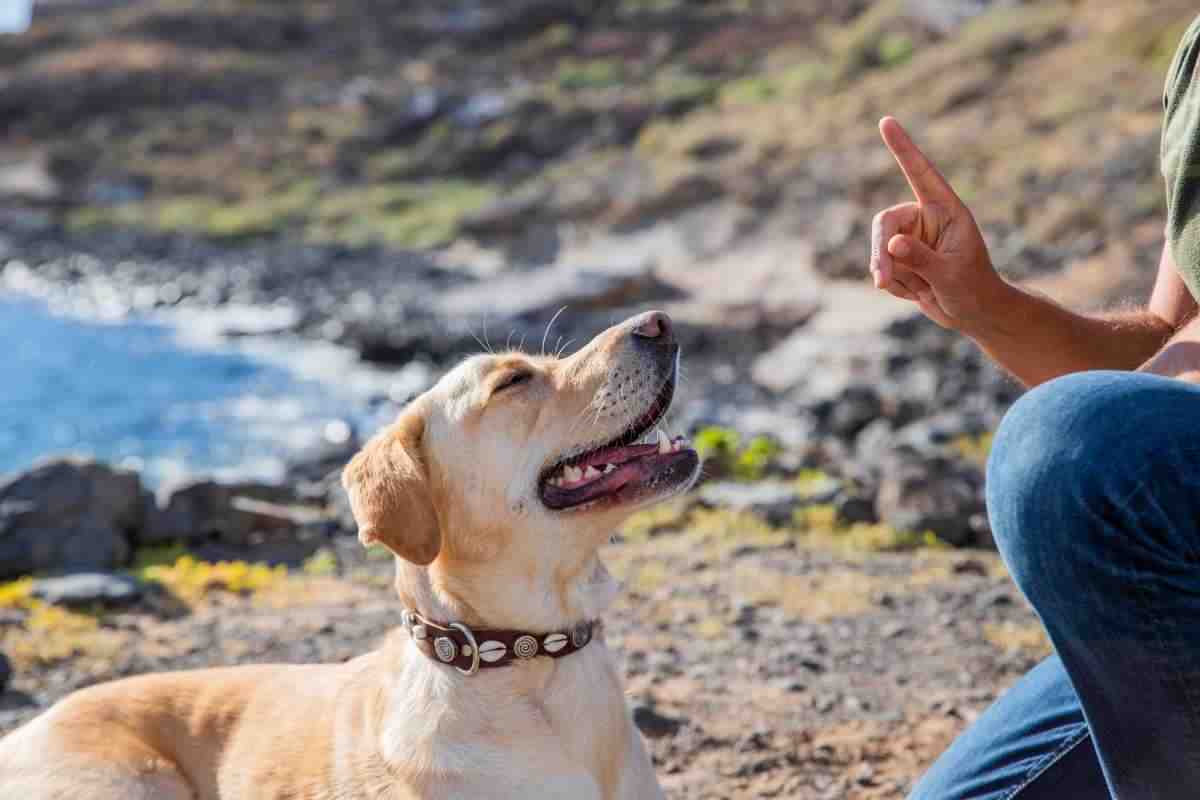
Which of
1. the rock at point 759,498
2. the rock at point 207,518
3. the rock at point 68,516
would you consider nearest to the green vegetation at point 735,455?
the rock at point 759,498

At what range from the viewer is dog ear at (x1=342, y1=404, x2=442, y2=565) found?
3.56m

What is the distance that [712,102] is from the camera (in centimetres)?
4116

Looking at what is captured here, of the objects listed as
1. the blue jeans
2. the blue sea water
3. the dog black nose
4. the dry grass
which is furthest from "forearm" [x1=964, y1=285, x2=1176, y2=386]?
the blue sea water

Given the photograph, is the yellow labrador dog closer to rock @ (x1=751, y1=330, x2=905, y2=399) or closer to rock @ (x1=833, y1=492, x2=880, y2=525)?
rock @ (x1=833, y1=492, x2=880, y2=525)

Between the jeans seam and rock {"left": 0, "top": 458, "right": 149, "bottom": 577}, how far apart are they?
6.67 meters

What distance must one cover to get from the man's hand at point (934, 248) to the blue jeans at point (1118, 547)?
3.35 ft

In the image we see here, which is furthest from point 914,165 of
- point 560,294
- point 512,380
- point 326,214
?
point 326,214

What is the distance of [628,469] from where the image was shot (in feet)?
12.5

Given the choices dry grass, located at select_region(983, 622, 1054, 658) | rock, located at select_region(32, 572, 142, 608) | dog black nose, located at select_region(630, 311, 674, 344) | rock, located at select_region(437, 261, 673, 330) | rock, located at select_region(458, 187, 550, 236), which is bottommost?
rock, located at select_region(458, 187, 550, 236)

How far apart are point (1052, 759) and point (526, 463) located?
1500 mm

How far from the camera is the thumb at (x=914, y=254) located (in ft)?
11.3

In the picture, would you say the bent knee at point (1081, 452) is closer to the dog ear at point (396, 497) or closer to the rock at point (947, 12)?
the dog ear at point (396, 497)

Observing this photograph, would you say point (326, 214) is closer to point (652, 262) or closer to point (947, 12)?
point (652, 262)

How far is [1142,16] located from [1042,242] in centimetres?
838
